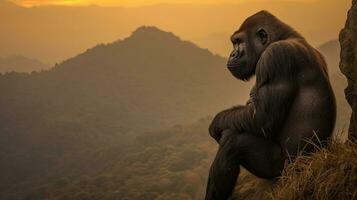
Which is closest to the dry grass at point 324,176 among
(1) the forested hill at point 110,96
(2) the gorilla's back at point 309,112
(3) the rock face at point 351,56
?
(2) the gorilla's back at point 309,112

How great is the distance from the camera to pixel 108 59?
19650cm

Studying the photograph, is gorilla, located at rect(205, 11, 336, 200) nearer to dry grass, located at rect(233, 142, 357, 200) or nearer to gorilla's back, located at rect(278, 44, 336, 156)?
gorilla's back, located at rect(278, 44, 336, 156)

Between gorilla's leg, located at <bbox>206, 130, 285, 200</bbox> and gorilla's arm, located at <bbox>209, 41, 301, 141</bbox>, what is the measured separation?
13 cm

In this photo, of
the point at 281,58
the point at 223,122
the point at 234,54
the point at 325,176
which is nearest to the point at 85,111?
the point at 234,54

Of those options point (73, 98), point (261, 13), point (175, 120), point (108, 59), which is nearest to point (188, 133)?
point (175, 120)

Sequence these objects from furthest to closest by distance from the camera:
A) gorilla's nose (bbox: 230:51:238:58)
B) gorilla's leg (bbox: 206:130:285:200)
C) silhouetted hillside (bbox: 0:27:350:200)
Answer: silhouetted hillside (bbox: 0:27:350:200), gorilla's nose (bbox: 230:51:238:58), gorilla's leg (bbox: 206:130:285:200)

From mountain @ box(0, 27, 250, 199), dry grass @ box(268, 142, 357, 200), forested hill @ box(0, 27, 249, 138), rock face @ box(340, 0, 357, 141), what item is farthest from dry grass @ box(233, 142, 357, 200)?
forested hill @ box(0, 27, 249, 138)

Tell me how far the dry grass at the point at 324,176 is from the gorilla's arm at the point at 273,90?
19.8 inches

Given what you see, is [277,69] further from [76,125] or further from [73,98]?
[73,98]

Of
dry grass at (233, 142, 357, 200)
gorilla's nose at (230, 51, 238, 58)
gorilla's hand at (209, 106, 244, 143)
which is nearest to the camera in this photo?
dry grass at (233, 142, 357, 200)

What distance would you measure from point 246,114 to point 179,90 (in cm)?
18605

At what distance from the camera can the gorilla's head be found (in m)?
5.68

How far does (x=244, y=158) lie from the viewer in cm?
529

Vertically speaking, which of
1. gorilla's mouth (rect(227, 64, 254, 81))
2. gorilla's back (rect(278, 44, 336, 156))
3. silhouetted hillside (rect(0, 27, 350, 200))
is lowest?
silhouetted hillside (rect(0, 27, 350, 200))
